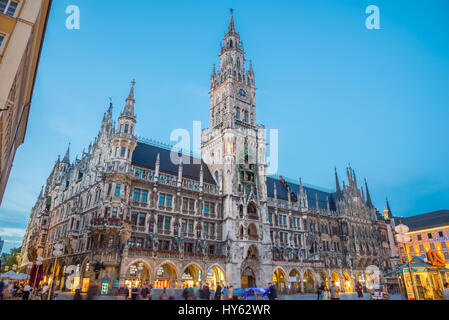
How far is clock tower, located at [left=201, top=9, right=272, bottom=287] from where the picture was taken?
1820 inches

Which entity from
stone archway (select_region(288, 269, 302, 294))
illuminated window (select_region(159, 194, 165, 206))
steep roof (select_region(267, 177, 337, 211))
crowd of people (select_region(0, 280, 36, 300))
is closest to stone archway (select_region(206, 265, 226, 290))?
illuminated window (select_region(159, 194, 165, 206))

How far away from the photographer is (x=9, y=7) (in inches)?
635

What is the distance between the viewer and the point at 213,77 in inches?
2557

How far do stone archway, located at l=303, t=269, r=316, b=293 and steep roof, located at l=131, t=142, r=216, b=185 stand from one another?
24304mm

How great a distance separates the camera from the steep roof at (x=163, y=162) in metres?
44.6

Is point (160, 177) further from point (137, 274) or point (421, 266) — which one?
point (421, 266)

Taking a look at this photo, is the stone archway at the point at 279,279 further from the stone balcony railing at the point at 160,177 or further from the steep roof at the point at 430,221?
the steep roof at the point at 430,221

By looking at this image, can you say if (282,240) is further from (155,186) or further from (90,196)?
(90,196)

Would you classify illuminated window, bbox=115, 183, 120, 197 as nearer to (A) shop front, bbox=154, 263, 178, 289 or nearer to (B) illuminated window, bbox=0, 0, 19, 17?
(A) shop front, bbox=154, 263, 178, 289

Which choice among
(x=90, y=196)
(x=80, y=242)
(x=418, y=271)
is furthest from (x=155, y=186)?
(x=418, y=271)

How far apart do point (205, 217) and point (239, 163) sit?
1203cm

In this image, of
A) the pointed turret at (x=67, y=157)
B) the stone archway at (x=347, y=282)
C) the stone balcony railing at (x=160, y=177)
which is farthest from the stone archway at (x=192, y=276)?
the pointed turret at (x=67, y=157)

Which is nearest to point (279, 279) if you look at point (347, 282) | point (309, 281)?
point (309, 281)
